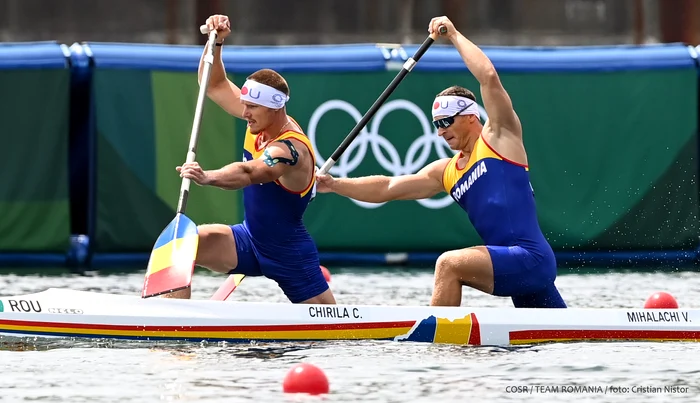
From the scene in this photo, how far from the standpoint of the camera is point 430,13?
86.6 ft

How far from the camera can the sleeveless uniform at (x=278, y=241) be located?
9.83 metres

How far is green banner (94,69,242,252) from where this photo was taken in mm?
14703

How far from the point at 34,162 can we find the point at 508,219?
6.25 meters

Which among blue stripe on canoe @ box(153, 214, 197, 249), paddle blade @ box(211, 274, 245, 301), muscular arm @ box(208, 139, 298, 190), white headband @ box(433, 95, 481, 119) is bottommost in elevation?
paddle blade @ box(211, 274, 245, 301)

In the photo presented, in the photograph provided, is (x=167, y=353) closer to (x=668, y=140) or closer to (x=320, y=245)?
(x=320, y=245)

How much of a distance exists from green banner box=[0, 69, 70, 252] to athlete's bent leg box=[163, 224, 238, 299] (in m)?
5.14

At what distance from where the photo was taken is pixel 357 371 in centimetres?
858

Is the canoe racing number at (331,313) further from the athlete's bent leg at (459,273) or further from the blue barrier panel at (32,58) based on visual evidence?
the blue barrier panel at (32,58)

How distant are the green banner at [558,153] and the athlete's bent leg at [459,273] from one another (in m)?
5.31

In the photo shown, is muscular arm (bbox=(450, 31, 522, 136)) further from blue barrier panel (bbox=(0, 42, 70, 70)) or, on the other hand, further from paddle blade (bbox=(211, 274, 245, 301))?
blue barrier panel (bbox=(0, 42, 70, 70))

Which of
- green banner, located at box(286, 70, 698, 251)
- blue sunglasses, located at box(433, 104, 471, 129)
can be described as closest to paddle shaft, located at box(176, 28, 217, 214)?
blue sunglasses, located at box(433, 104, 471, 129)

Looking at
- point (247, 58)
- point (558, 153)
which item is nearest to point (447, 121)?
point (247, 58)

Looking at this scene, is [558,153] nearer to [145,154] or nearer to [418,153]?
[418,153]

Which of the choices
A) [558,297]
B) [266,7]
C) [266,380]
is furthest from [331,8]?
[266,380]
